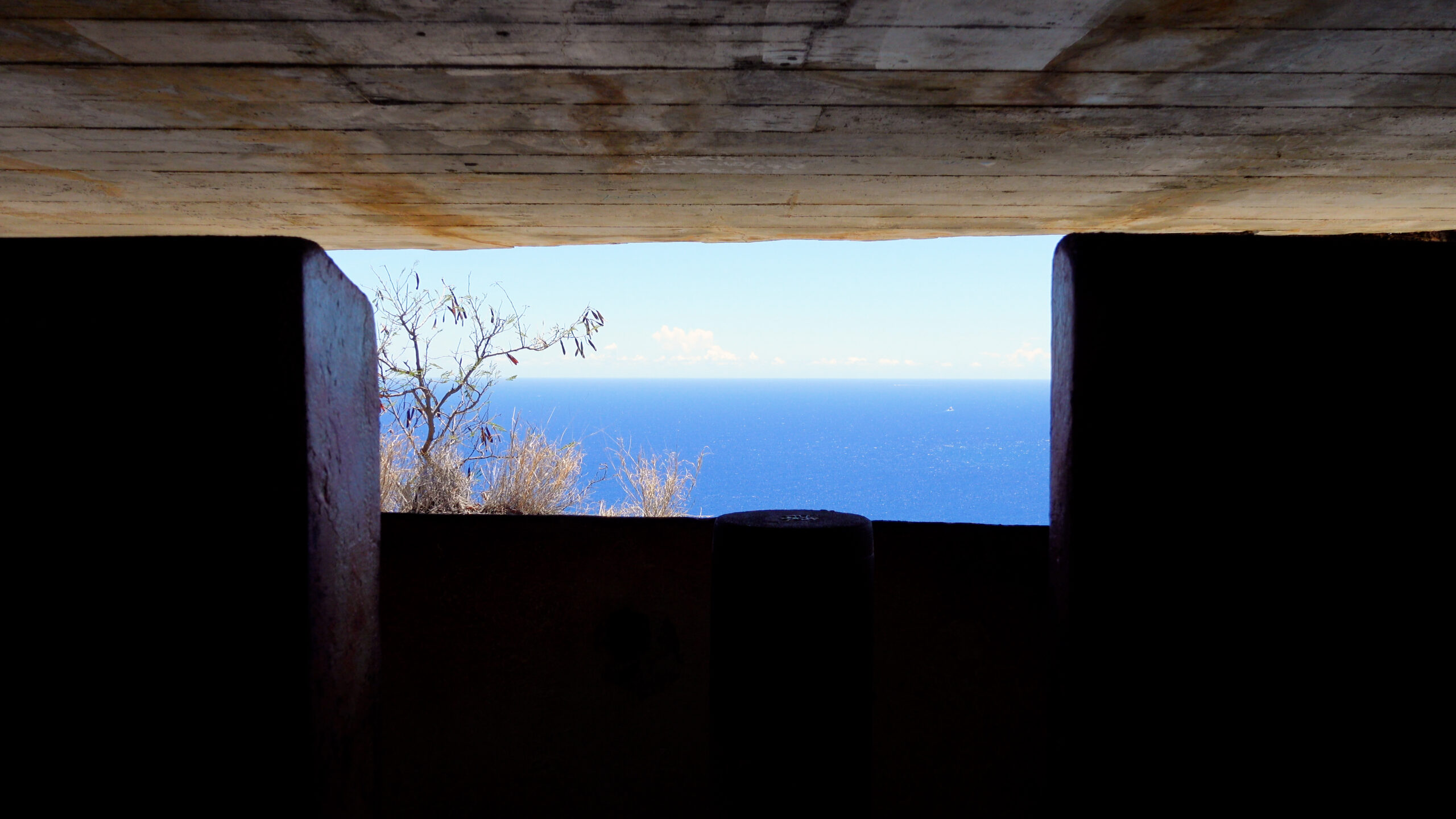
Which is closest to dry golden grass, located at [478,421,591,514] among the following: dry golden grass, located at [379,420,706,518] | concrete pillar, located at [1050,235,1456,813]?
dry golden grass, located at [379,420,706,518]

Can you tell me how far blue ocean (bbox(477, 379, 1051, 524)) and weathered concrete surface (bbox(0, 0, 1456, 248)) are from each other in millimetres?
890

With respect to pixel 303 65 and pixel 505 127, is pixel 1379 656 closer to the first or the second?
pixel 505 127

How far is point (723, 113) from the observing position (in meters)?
1.66

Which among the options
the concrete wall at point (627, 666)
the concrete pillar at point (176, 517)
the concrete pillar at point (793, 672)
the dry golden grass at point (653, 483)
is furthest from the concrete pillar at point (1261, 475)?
the dry golden grass at point (653, 483)

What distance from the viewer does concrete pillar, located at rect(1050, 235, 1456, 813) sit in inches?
47.1

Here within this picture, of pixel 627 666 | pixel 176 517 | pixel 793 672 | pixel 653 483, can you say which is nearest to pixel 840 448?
pixel 653 483

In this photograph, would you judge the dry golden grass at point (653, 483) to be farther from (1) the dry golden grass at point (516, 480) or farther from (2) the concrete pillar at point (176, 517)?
(2) the concrete pillar at point (176, 517)

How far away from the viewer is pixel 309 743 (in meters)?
1.14

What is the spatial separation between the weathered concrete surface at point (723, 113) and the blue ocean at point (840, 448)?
0.89 m

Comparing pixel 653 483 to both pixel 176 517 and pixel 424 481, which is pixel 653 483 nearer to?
pixel 424 481

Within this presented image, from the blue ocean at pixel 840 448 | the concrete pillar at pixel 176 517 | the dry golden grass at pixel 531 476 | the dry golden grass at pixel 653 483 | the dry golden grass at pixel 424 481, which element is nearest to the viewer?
the concrete pillar at pixel 176 517

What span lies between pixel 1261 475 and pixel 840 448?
4671 centimetres

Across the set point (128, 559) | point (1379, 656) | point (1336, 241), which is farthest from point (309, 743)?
point (1336, 241)

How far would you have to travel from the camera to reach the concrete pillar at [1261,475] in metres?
1.20
